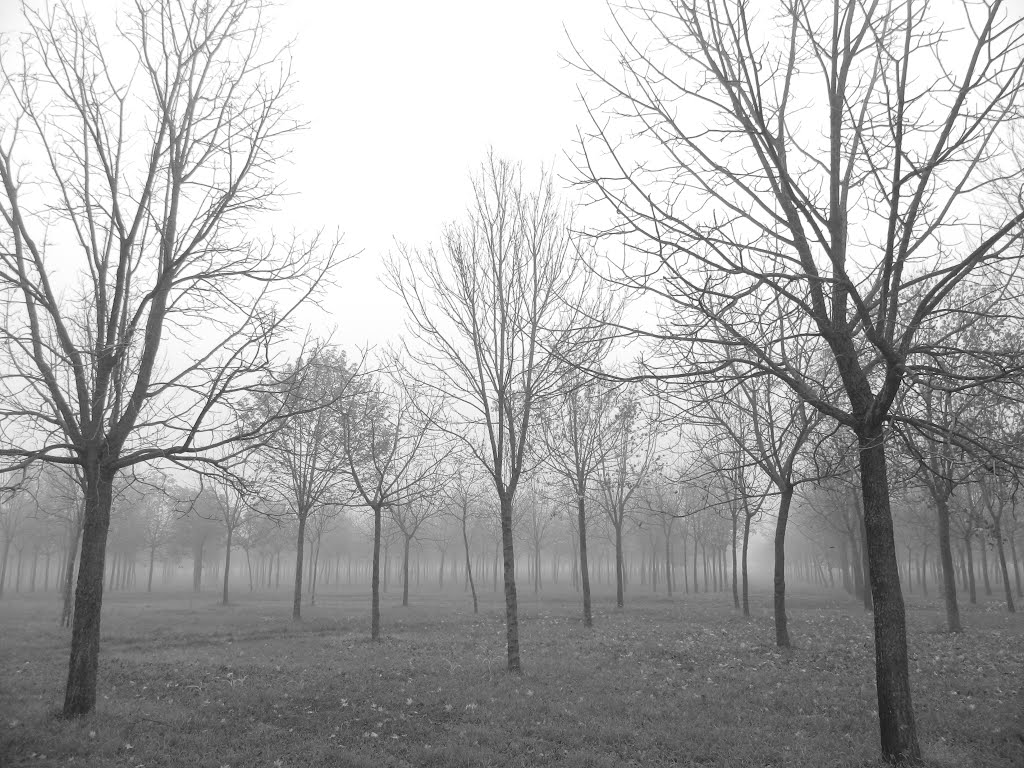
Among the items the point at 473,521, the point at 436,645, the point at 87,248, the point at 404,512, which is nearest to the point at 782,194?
the point at 87,248

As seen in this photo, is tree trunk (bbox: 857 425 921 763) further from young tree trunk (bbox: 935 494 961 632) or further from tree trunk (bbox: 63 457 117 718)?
young tree trunk (bbox: 935 494 961 632)

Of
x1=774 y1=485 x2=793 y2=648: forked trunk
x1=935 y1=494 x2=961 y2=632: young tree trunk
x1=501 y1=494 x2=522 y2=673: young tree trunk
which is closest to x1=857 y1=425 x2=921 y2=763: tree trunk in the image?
x1=501 y1=494 x2=522 y2=673: young tree trunk

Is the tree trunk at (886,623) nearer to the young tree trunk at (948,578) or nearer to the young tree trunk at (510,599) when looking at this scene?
the young tree trunk at (510,599)

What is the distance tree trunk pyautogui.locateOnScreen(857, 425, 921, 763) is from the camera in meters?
5.82

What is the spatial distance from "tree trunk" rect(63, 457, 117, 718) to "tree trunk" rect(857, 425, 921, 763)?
349 inches

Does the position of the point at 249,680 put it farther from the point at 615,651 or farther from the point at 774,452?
the point at 774,452

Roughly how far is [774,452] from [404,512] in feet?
74.1

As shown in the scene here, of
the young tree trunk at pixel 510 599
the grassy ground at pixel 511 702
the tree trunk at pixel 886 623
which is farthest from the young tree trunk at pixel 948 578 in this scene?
the tree trunk at pixel 886 623

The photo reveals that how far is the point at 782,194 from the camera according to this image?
231 inches

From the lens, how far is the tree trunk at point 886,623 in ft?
19.1

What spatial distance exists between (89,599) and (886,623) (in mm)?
9318

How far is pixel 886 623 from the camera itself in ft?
19.4

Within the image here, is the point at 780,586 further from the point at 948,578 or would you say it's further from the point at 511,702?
the point at 511,702

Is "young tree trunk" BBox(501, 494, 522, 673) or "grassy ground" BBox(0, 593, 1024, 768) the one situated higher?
"young tree trunk" BBox(501, 494, 522, 673)
